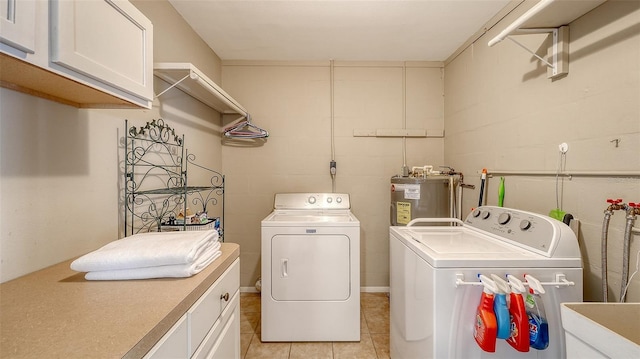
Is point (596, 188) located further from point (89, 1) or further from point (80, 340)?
point (89, 1)

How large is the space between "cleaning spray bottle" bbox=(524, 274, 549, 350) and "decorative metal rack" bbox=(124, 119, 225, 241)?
1604 mm

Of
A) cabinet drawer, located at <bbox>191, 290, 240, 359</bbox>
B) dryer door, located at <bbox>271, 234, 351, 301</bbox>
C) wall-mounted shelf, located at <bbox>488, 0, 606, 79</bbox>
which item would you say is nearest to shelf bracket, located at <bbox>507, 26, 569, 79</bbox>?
wall-mounted shelf, located at <bbox>488, 0, 606, 79</bbox>

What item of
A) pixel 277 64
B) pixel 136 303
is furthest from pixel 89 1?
pixel 277 64

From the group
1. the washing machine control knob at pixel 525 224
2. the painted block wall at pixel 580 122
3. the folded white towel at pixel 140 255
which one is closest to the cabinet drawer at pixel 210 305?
the folded white towel at pixel 140 255

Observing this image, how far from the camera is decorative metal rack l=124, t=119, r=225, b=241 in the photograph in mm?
1320

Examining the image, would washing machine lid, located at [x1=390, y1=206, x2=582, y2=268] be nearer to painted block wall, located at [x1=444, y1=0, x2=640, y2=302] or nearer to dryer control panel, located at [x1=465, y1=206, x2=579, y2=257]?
dryer control panel, located at [x1=465, y1=206, x2=579, y2=257]

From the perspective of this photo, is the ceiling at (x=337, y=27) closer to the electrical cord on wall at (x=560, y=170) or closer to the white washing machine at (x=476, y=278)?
the electrical cord on wall at (x=560, y=170)

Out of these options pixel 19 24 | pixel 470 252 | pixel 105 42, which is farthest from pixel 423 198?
pixel 19 24

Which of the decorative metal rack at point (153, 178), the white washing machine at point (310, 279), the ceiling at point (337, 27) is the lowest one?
the white washing machine at point (310, 279)

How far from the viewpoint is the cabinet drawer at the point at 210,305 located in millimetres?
803

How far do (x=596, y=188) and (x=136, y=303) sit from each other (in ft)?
6.13

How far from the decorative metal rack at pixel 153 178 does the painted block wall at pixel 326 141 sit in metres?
0.88

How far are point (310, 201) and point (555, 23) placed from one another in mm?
2032

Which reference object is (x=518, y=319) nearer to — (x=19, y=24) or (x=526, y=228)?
(x=526, y=228)
